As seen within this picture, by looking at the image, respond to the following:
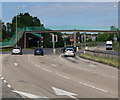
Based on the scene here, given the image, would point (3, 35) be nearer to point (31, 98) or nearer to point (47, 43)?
point (47, 43)

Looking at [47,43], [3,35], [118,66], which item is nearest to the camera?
[118,66]

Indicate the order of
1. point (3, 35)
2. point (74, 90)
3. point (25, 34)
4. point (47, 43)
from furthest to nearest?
point (3, 35) < point (47, 43) < point (25, 34) < point (74, 90)

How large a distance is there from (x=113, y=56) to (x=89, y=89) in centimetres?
2387

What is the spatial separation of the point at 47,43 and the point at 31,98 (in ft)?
412

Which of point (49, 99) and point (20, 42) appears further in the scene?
point (20, 42)

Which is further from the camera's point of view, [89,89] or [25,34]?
[25,34]

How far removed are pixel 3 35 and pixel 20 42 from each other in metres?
61.7

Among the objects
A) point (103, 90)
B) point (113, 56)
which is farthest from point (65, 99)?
point (113, 56)

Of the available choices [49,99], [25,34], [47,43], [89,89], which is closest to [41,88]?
[89,89]

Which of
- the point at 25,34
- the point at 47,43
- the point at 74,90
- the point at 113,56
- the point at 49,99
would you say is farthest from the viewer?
the point at 47,43

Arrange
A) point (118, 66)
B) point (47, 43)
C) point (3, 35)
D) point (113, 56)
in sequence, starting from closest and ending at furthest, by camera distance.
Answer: point (118, 66) < point (113, 56) < point (47, 43) < point (3, 35)

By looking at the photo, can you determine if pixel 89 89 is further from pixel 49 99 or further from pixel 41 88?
pixel 49 99

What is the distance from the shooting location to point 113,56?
38562mm

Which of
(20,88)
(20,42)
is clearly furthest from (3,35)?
(20,88)
